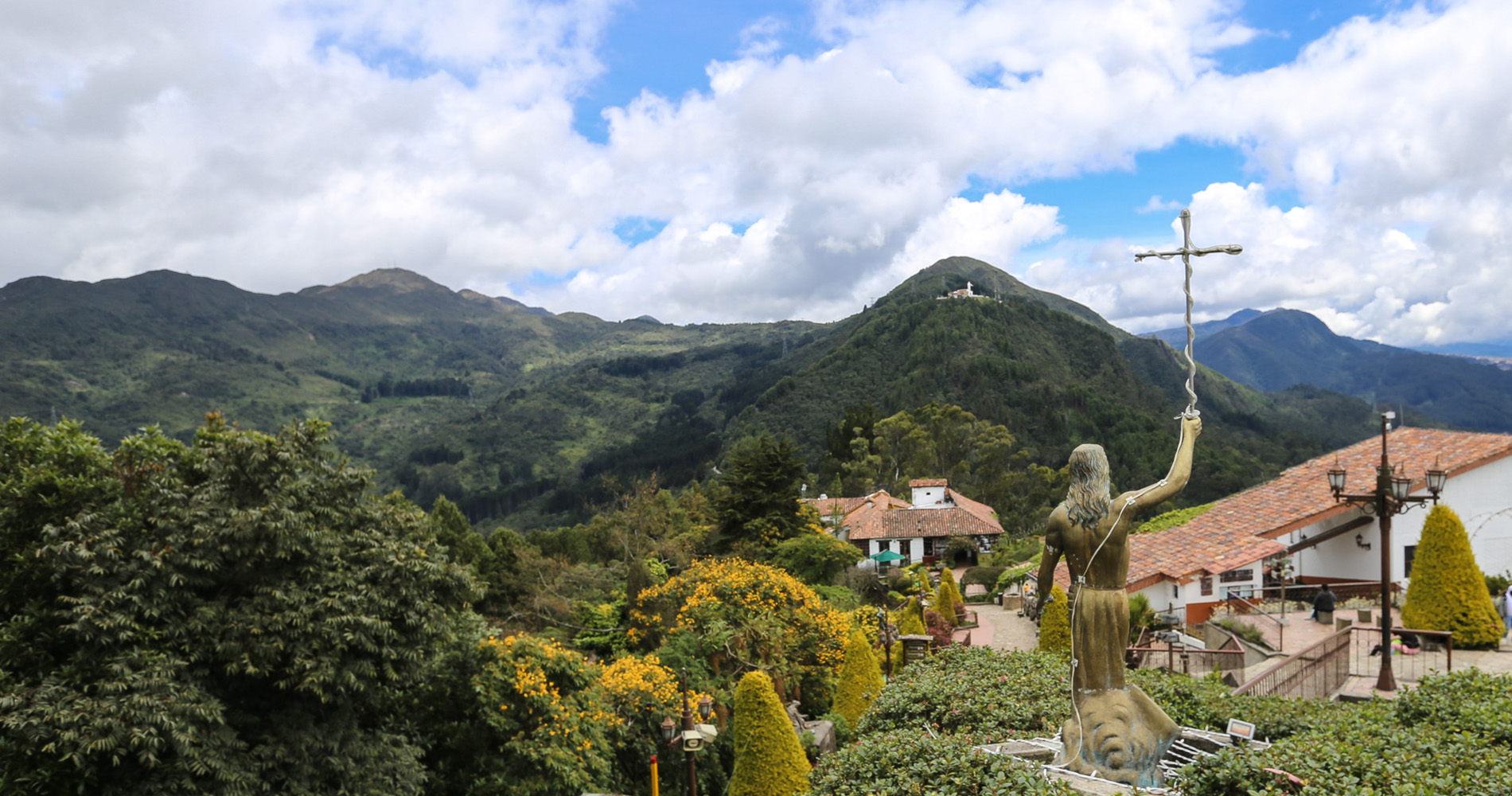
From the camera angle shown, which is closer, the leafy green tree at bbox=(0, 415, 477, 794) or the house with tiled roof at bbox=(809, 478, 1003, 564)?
the leafy green tree at bbox=(0, 415, 477, 794)

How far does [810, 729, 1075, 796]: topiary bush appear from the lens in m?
5.20

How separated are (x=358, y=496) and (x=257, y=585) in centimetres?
213

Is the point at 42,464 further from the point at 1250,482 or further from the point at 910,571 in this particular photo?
the point at 1250,482

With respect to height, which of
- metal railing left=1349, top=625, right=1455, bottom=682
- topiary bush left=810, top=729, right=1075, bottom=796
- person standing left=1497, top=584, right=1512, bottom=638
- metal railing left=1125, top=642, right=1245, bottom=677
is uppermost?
topiary bush left=810, top=729, right=1075, bottom=796

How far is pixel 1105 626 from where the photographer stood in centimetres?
582

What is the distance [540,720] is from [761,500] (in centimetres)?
1638

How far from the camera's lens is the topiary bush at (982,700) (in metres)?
7.59

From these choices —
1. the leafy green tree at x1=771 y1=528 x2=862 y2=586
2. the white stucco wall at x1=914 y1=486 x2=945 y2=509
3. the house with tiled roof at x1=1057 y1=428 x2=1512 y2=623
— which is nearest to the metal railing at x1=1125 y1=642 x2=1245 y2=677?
the house with tiled roof at x1=1057 y1=428 x2=1512 y2=623

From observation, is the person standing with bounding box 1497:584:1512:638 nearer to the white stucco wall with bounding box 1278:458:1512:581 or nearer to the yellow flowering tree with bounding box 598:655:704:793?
the white stucco wall with bounding box 1278:458:1512:581

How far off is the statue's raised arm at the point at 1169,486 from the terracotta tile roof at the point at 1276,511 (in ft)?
47.3

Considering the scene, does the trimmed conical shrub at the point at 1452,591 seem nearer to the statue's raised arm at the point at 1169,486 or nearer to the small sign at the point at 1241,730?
the small sign at the point at 1241,730

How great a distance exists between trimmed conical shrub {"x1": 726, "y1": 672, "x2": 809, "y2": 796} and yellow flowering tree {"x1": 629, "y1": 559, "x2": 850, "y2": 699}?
537 cm

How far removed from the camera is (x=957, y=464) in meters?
54.8

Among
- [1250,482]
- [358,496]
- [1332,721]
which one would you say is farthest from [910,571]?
[1250,482]
